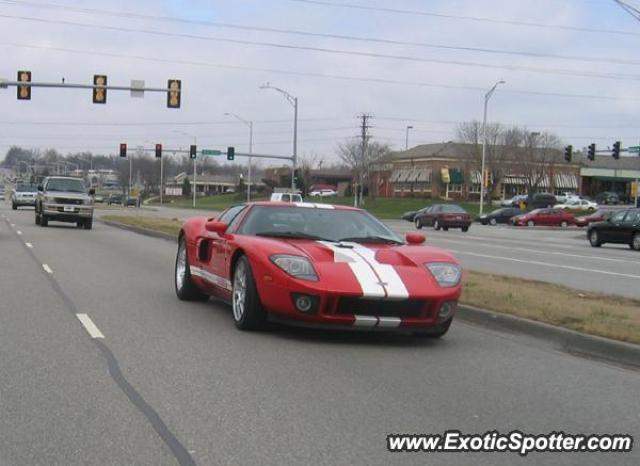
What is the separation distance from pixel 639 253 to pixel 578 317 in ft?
64.1

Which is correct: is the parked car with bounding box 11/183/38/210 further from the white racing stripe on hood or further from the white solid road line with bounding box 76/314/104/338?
the white racing stripe on hood

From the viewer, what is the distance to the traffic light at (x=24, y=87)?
111ft

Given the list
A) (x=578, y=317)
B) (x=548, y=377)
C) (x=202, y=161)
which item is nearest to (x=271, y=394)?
(x=548, y=377)

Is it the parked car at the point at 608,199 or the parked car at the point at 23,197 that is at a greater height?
the parked car at the point at 608,199

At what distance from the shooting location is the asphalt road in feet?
16.3

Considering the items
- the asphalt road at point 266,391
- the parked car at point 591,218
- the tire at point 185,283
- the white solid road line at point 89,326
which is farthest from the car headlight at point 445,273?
the parked car at point 591,218

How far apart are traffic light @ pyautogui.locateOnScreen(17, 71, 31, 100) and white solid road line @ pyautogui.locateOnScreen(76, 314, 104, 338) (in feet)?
87.3

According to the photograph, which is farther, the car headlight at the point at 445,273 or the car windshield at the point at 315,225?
the car windshield at the point at 315,225

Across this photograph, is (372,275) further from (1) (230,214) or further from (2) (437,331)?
(1) (230,214)

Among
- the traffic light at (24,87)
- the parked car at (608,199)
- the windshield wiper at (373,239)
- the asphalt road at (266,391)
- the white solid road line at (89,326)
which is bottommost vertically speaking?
the white solid road line at (89,326)

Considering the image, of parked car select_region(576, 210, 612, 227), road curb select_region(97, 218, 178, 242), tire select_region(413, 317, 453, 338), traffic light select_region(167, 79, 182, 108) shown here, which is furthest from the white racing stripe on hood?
parked car select_region(576, 210, 612, 227)

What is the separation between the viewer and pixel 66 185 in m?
30.5

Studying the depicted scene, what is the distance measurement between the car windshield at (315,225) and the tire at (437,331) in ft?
3.83

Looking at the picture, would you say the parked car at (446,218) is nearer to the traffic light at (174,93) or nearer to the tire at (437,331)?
the traffic light at (174,93)
